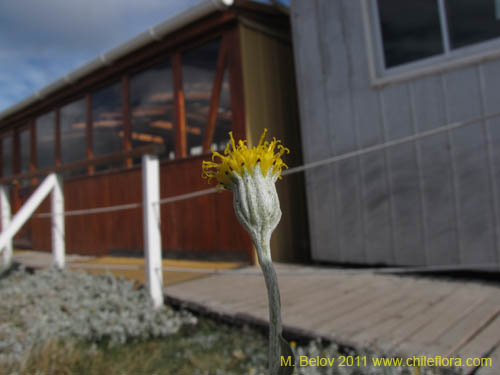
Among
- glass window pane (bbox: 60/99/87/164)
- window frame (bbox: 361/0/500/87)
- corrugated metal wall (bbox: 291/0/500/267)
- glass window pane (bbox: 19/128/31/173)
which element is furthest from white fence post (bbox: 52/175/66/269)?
glass window pane (bbox: 19/128/31/173)

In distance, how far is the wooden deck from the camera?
146 cm

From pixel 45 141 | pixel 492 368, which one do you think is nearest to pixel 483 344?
pixel 492 368

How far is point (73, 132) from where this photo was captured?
6059 millimetres

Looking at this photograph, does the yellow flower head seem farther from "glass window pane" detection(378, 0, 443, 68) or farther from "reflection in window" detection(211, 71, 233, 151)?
"reflection in window" detection(211, 71, 233, 151)

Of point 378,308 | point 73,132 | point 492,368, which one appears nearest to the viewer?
point 492,368

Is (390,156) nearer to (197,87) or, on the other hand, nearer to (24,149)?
(197,87)

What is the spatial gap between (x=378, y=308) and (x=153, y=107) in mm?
3909

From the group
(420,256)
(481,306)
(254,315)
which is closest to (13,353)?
(254,315)

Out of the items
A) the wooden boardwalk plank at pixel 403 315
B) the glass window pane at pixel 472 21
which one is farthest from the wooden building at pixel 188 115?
the glass window pane at pixel 472 21

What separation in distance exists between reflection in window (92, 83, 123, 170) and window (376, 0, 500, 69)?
3821mm

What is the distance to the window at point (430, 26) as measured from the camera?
260 cm

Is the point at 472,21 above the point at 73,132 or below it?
below

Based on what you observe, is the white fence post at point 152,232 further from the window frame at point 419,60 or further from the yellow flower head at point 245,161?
the yellow flower head at point 245,161

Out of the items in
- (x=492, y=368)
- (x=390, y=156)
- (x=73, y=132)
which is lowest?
(x=492, y=368)
